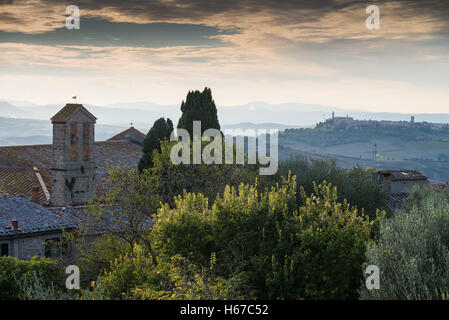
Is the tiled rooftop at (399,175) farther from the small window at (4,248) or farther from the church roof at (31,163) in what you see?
the small window at (4,248)

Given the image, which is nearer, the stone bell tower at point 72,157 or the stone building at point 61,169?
the stone building at point 61,169

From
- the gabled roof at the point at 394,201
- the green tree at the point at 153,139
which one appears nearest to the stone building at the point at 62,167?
the green tree at the point at 153,139

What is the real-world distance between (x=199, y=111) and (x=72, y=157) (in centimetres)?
1068

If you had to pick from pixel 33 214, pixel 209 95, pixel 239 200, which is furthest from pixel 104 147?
pixel 239 200

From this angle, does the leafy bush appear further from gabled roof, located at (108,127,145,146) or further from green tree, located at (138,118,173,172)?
gabled roof, located at (108,127,145,146)

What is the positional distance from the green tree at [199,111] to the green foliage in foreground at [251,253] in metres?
19.5

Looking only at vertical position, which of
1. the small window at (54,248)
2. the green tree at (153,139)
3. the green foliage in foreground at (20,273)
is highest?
the green tree at (153,139)

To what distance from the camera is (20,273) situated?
2009 cm

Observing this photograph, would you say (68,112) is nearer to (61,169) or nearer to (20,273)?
(61,169)

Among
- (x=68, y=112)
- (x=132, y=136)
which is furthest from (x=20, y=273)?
(x=132, y=136)

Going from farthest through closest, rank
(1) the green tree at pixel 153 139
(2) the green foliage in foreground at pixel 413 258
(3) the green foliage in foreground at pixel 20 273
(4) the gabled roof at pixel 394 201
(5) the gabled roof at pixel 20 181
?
(4) the gabled roof at pixel 394 201
(5) the gabled roof at pixel 20 181
(1) the green tree at pixel 153 139
(3) the green foliage in foreground at pixel 20 273
(2) the green foliage in foreground at pixel 413 258

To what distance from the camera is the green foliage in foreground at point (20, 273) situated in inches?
755

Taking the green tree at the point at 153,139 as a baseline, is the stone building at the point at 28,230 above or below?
below
